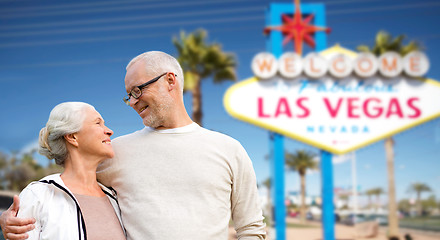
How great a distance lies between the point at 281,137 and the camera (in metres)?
12.6

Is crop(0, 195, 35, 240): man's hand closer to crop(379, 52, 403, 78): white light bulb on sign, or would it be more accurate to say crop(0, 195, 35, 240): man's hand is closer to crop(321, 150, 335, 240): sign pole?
crop(321, 150, 335, 240): sign pole

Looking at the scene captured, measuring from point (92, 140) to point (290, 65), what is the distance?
1044cm

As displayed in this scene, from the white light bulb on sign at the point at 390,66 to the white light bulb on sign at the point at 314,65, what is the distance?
5.41ft

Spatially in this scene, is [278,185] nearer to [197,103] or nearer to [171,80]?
[197,103]

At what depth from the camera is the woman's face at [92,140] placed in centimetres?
263

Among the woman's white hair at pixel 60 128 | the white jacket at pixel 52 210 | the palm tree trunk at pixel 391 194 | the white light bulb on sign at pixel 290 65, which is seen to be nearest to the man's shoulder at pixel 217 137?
the woman's white hair at pixel 60 128

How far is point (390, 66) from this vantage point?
507 inches

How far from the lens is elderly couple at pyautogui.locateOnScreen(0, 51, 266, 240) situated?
250 cm

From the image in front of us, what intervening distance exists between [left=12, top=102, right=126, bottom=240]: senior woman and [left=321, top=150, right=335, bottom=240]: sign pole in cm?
1043

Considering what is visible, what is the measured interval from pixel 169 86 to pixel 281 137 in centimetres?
1010

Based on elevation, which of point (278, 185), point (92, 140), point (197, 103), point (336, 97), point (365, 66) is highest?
point (197, 103)

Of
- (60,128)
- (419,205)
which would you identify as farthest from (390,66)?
(419,205)

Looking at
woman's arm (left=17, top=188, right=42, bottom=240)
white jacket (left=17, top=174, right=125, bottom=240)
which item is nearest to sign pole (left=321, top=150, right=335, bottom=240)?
white jacket (left=17, top=174, right=125, bottom=240)

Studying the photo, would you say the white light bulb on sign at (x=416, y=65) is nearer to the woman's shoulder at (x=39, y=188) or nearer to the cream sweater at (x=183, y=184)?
the cream sweater at (x=183, y=184)
